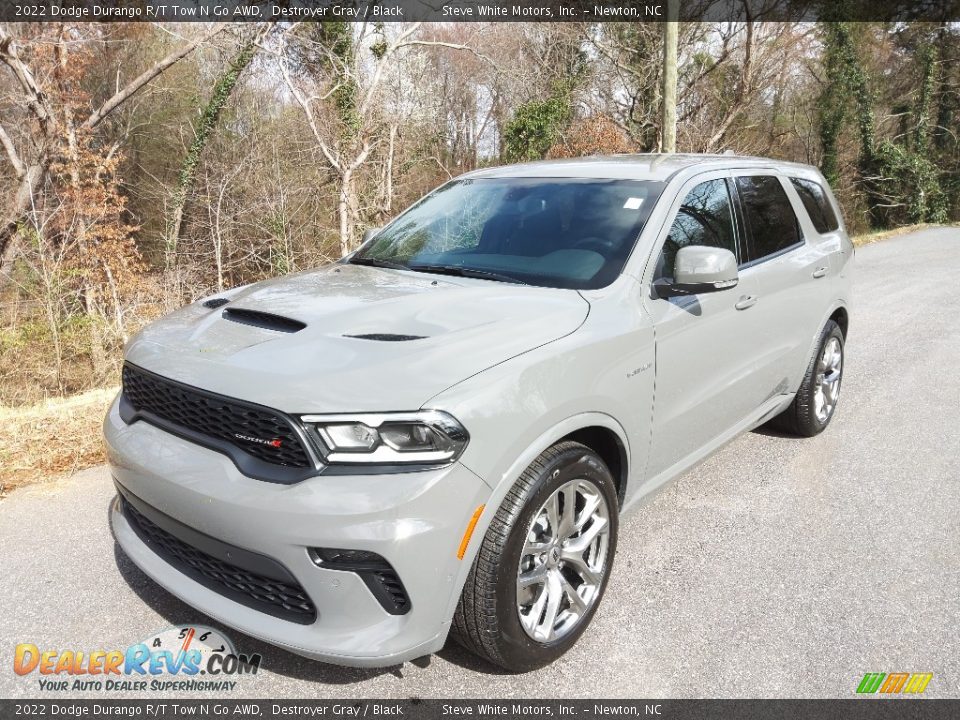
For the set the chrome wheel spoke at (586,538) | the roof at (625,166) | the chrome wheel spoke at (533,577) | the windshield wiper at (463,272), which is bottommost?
the chrome wheel spoke at (533,577)

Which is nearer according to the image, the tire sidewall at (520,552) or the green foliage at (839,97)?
the tire sidewall at (520,552)

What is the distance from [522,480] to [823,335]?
10.9ft

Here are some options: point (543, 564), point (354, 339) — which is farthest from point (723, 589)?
point (354, 339)

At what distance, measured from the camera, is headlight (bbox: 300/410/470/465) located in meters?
2.12

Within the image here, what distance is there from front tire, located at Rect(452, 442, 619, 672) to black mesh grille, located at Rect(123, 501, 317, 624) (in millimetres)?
530

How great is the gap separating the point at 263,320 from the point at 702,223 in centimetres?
218

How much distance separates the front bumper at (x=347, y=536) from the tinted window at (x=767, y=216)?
257 cm

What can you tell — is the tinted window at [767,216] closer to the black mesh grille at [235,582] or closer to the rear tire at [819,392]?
the rear tire at [819,392]

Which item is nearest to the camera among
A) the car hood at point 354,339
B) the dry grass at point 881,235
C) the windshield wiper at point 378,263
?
the car hood at point 354,339

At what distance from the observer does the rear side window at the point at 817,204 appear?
4.75 metres

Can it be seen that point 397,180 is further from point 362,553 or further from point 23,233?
point 362,553

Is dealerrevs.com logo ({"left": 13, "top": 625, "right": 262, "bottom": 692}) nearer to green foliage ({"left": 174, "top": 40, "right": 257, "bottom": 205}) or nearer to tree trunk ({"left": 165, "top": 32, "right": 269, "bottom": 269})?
tree trunk ({"left": 165, "top": 32, "right": 269, "bottom": 269})

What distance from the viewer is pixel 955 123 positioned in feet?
92.1

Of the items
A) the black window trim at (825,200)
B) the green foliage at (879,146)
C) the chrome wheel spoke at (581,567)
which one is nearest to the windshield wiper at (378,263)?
the chrome wheel spoke at (581,567)
